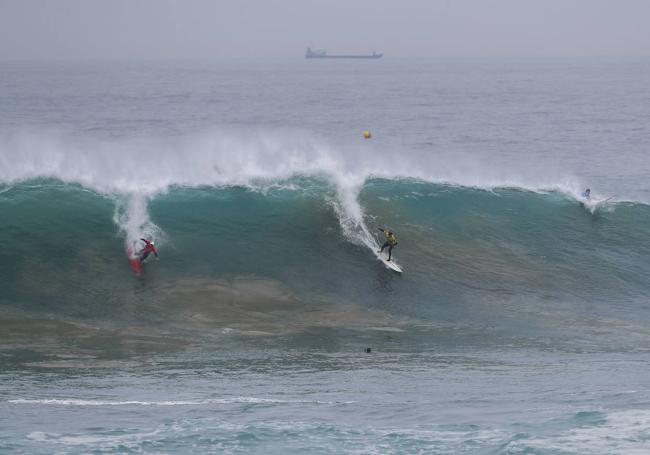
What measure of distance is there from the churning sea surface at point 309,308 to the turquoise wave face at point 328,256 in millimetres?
87

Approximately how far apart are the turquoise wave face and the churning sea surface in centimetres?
9

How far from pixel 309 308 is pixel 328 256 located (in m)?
3.78

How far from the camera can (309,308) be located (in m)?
23.8

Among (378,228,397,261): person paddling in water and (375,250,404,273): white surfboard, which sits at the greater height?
(378,228,397,261): person paddling in water

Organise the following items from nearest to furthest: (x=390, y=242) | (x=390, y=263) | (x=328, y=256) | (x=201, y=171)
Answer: (x=390, y=263) → (x=390, y=242) → (x=328, y=256) → (x=201, y=171)

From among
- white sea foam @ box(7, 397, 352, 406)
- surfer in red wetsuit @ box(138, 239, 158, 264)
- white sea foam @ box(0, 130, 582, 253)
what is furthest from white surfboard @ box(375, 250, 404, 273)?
white sea foam @ box(7, 397, 352, 406)

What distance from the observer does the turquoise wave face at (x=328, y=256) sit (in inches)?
940

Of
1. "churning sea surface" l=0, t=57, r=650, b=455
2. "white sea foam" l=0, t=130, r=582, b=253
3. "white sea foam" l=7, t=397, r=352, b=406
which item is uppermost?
"white sea foam" l=0, t=130, r=582, b=253

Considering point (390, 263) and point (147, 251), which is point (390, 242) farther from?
point (147, 251)

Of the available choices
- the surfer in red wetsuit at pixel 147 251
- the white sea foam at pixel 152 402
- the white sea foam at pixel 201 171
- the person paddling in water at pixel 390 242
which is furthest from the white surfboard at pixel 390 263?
the white sea foam at pixel 152 402

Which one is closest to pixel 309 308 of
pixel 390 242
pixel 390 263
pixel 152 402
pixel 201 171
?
pixel 390 263

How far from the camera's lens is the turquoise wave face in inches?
940

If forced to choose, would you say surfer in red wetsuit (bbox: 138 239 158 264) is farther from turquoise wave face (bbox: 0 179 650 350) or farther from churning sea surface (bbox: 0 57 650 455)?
churning sea surface (bbox: 0 57 650 455)

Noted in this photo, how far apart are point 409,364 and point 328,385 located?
2456mm
